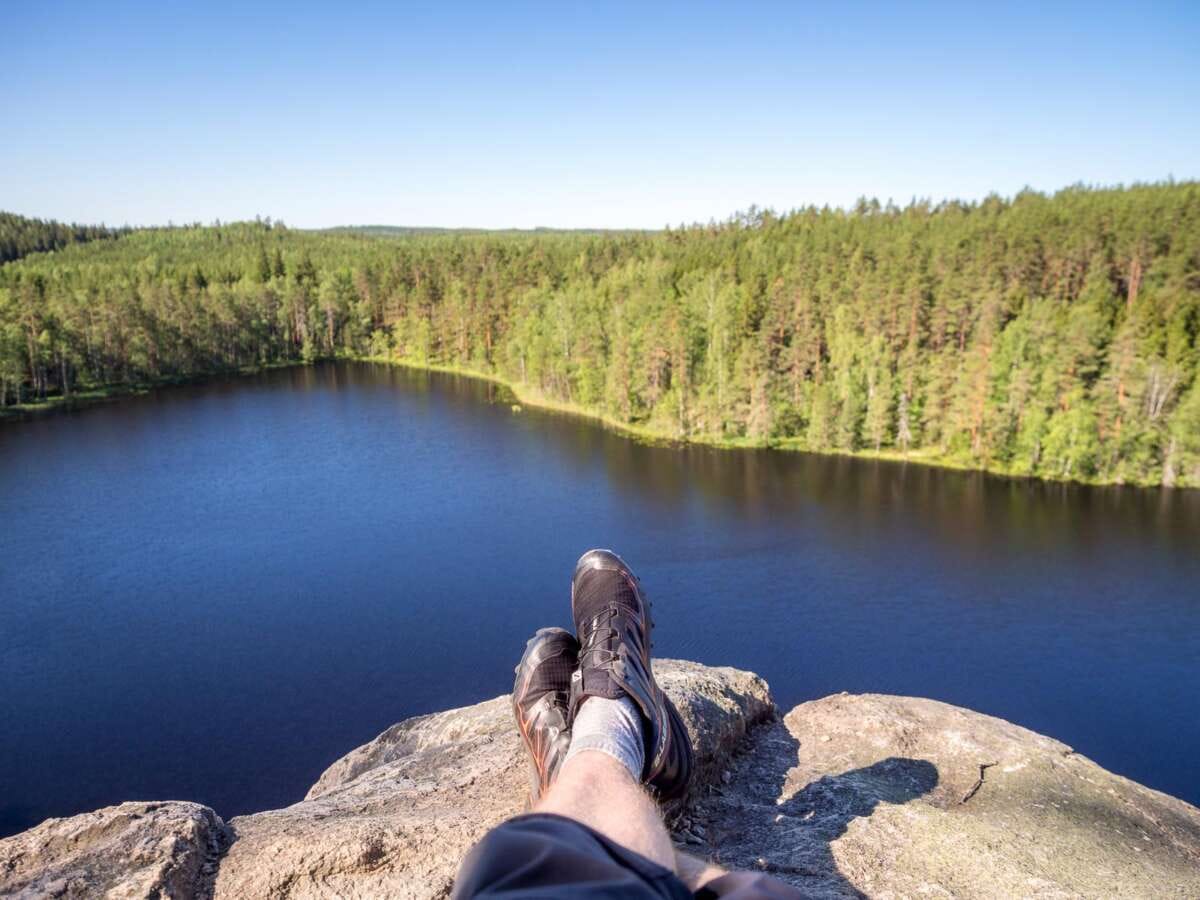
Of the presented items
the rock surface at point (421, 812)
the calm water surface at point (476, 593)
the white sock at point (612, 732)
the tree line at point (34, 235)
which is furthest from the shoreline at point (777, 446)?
the tree line at point (34, 235)

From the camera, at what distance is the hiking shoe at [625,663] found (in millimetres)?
3055

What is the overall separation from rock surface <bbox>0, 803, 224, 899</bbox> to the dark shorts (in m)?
3.19

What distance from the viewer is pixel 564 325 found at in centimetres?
6200

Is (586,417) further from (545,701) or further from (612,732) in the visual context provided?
(612,732)

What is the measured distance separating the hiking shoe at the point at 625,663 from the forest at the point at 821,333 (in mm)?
41916

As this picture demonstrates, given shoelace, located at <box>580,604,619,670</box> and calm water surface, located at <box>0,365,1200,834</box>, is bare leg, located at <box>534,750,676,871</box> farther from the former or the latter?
calm water surface, located at <box>0,365,1200,834</box>

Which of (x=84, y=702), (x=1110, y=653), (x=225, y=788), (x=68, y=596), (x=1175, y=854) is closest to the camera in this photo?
(x=1175, y=854)

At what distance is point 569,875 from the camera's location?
4.60ft

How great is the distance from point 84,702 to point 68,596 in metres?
7.30

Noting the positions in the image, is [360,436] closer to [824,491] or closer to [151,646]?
[151,646]

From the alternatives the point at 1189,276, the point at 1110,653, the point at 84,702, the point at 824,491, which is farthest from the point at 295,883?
the point at 1189,276

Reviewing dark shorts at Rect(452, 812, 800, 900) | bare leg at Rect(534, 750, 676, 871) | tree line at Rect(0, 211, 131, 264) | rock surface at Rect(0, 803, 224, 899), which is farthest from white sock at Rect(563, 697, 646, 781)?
tree line at Rect(0, 211, 131, 264)

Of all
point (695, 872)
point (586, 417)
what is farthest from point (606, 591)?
point (586, 417)

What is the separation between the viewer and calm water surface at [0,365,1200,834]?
19.6 meters
